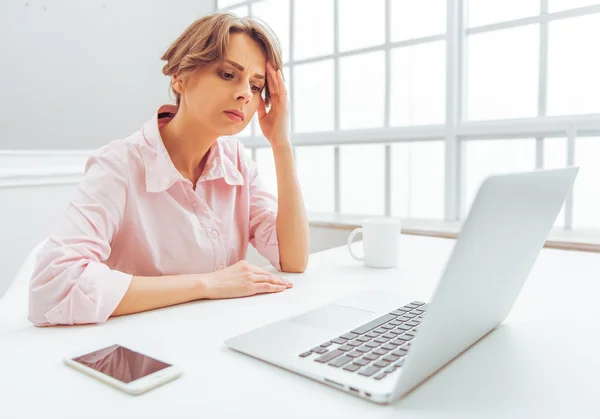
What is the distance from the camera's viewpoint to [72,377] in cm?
57

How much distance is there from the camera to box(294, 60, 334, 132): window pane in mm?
2615

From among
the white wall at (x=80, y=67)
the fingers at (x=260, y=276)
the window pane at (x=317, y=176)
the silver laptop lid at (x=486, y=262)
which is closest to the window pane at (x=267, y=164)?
the window pane at (x=317, y=176)

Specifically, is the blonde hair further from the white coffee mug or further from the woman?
the white coffee mug

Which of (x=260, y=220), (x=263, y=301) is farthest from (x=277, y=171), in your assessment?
(x=263, y=301)

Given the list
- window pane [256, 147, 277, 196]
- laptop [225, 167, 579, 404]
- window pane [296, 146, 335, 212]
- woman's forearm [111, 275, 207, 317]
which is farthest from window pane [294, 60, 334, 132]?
laptop [225, 167, 579, 404]

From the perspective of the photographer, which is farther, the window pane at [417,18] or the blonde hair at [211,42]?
the window pane at [417,18]

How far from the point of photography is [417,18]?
2.21 m

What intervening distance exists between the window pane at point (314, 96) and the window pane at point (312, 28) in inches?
2.9

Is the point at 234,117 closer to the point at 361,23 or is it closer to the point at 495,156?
the point at 495,156

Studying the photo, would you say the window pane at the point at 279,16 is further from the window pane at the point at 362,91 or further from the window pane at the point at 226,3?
the window pane at the point at 362,91

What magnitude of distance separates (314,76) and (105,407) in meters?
2.39

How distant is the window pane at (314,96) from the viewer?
262cm

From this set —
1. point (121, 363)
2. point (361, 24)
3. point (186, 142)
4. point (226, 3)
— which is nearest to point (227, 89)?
point (186, 142)

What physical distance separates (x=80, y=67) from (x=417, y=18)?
1.74 m
